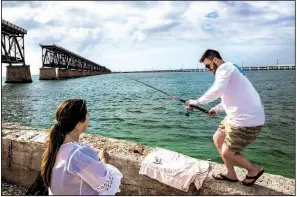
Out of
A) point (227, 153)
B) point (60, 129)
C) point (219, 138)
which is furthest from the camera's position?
point (219, 138)

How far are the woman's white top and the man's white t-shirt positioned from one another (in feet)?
5.85

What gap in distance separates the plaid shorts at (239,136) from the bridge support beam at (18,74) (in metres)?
67.3

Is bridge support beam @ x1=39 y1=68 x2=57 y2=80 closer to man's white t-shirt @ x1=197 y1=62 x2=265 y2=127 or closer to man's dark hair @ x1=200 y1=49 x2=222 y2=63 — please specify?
man's dark hair @ x1=200 y1=49 x2=222 y2=63

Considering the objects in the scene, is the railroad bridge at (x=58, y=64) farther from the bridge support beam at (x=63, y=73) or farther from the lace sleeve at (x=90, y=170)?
the lace sleeve at (x=90, y=170)

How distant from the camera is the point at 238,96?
3428mm

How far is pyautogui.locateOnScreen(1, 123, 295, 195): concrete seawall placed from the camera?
141 inches

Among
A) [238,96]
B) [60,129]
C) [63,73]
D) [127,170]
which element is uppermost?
[63,73]

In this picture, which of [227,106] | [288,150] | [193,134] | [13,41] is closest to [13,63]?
[13,41]

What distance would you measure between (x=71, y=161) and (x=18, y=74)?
6910 cm

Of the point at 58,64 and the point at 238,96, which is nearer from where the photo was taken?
the point at 238,96

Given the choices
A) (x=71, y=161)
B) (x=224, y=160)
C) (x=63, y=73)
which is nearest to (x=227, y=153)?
(x=224, y=160)

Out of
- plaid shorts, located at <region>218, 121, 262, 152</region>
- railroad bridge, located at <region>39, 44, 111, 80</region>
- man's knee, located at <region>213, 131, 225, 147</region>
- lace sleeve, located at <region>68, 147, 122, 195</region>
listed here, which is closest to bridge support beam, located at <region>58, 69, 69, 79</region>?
railroad bridge, located at <region>39, 44, 111, 80</region>

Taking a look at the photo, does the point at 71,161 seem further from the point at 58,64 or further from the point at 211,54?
the point at 58,64

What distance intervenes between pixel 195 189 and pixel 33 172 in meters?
2.48
